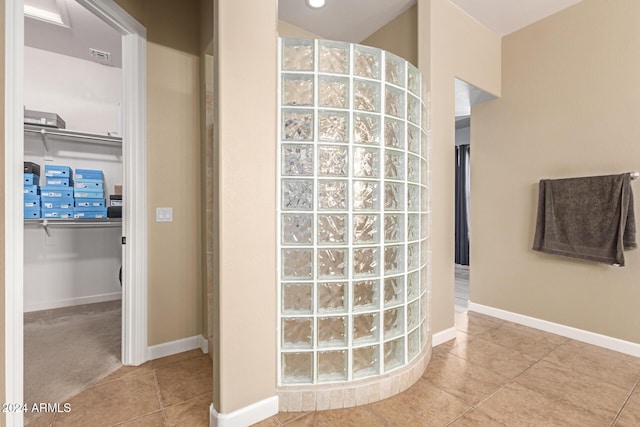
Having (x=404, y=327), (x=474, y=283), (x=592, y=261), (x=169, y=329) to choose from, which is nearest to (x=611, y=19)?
(x=592, y=261)

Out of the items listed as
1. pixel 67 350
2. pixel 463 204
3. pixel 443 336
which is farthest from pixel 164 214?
pixel 463 204

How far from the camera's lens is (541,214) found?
8.74 feet

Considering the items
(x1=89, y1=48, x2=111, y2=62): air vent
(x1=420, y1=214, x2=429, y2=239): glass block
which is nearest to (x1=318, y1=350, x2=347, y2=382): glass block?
(x1=420, y1=214, x2=429, y2=239): glass block

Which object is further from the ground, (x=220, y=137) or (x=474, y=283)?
(x=220, y=137)

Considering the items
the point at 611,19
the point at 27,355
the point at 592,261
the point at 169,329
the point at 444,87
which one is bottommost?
the point at 27,355

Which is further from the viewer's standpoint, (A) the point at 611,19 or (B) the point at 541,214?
(B) the point at 541,214

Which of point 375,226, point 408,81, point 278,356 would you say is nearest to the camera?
point 278,356

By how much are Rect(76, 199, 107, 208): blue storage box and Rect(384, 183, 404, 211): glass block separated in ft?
10.0

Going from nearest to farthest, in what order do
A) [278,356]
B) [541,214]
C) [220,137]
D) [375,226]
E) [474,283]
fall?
1. [220,137]
2. [278,356]
3. [375,226]
4. [541,214]
5. [474,283]

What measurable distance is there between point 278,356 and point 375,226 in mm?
871

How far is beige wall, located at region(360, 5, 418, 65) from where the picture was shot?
8.07 ft

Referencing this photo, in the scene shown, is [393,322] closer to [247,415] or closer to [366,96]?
[247,415]

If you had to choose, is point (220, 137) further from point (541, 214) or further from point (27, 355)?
point (541, 214)

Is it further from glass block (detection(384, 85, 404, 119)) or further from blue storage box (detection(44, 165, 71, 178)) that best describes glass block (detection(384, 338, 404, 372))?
blue storage box (detection(44, 165, 71, 178))
